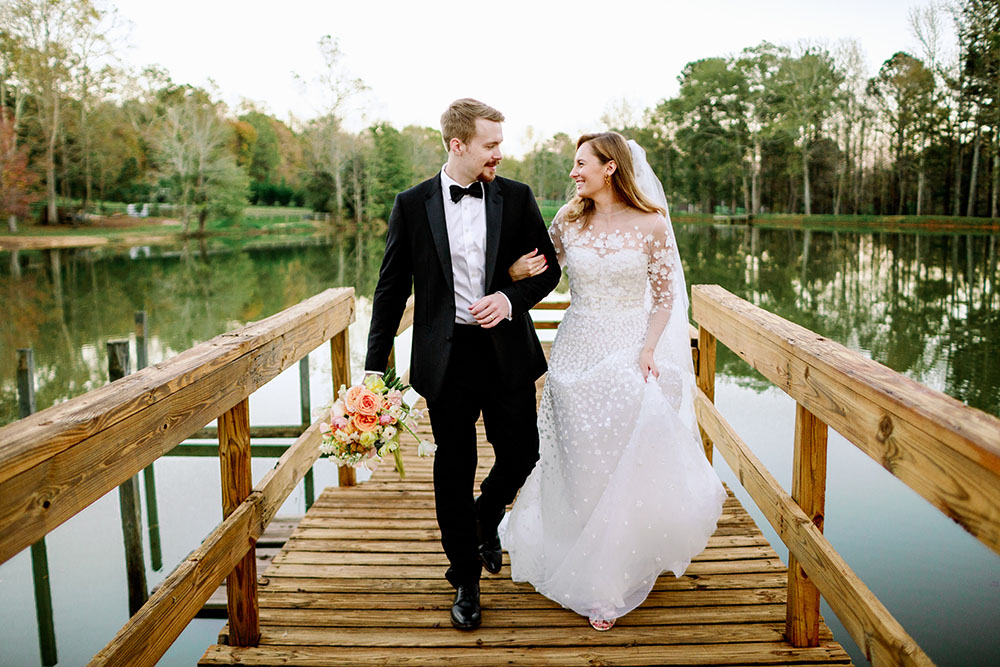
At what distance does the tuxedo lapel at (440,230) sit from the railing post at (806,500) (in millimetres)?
1195

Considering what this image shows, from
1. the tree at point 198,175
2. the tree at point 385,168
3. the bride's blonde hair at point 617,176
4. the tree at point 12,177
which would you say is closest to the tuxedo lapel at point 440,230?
the bride's blonde hair at point 617,176

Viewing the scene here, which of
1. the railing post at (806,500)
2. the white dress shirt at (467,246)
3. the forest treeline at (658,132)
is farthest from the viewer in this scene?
the forest treeline at (658,132)

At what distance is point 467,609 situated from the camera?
8.46 ft

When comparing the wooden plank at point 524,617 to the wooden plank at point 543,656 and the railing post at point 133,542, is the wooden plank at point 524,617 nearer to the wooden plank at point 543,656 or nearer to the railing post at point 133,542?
the wooden plank at point 543,656

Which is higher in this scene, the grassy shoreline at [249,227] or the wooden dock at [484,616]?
the grassy shoreline at [249,227]

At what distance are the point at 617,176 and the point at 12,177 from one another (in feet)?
117

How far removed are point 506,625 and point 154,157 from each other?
37.6 metres

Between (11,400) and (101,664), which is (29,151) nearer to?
(11,400)

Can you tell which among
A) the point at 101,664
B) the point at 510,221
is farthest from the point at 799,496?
the point at 101,664

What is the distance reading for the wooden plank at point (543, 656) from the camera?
2.35 m

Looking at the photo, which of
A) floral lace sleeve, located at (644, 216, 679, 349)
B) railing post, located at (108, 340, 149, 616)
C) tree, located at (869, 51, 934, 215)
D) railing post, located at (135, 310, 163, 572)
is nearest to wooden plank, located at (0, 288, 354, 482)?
floral lace sleeve, located at (644, 216, 679, 349)

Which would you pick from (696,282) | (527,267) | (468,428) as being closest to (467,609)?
(468,428)

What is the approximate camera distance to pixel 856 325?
14.6m

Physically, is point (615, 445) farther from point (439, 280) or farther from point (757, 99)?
point (757, 99)
